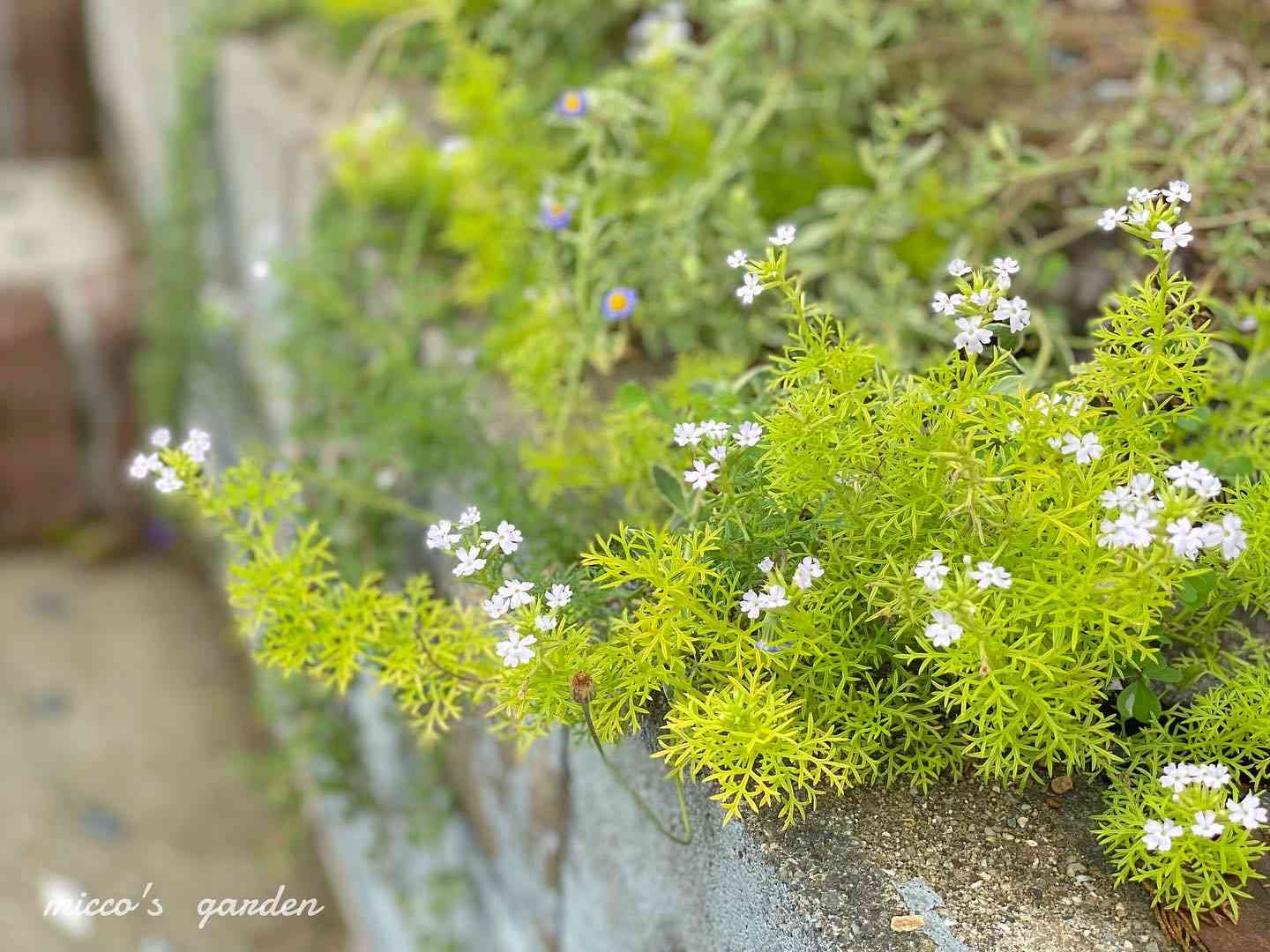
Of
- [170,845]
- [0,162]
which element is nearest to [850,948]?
[170,845]

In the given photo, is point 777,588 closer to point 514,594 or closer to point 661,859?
point 514,594

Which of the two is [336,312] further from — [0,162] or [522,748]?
[0,162]

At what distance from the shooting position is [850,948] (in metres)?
1.03

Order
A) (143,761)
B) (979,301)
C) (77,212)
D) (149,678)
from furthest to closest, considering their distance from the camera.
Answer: (77,212) < (149,678) < (143,761) < (979,301)

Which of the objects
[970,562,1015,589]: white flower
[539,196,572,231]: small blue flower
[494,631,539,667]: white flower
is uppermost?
[539,196,572,231]: small blue flower

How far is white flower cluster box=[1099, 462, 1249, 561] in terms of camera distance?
0.91 meters

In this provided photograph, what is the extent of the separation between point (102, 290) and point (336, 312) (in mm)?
2304

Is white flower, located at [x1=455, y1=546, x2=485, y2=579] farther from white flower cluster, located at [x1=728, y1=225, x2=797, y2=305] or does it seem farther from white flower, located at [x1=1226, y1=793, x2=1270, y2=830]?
white flower, located at [x1=1226, y1=793, x2=1270, y2=830]

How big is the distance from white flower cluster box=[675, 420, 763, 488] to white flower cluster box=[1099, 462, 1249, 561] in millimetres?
333

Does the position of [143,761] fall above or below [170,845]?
above

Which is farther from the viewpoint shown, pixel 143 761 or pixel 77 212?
pixel 77 212

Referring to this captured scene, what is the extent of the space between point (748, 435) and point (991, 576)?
275 millimetres

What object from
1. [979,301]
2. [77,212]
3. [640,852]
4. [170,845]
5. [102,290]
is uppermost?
[77,212]

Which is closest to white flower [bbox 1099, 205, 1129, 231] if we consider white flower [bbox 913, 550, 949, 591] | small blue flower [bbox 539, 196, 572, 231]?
white flower [bbox 913, 550, 949, 591]
